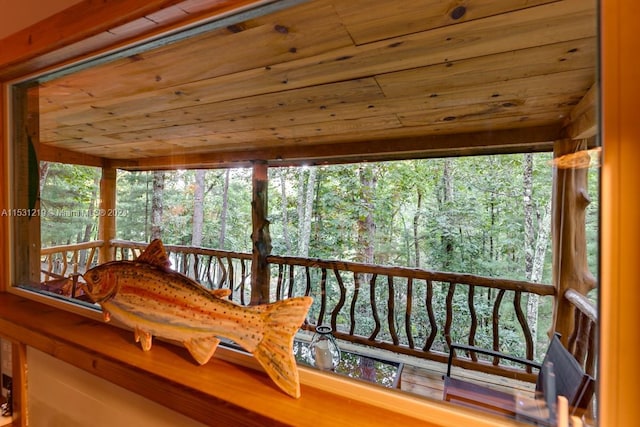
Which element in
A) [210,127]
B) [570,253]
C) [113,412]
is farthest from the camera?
[210,127]

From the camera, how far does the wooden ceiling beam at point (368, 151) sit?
943mm

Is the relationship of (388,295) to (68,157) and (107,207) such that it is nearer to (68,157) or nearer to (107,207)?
(107,207)

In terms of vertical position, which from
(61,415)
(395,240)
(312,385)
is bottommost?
(61,415)

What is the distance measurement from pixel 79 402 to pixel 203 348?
1.69ft

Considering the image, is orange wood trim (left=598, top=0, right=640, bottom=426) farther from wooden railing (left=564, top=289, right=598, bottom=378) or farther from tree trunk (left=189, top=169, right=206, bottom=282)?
tree trunk (left=189, top=169, right=206, bottom=282)

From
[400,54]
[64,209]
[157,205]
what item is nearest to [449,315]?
[400,54]

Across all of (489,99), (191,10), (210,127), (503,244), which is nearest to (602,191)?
(503,244)

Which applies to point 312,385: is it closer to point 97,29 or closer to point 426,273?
point 426,273

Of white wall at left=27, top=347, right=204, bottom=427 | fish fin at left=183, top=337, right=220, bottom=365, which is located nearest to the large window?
fish fin at left=183, top=337, right=220, bottom=365

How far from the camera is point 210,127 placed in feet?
5.15

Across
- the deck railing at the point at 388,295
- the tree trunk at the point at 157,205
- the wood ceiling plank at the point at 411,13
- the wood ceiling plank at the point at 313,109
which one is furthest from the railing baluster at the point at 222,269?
the wood ceiling plank at the point at 411,13

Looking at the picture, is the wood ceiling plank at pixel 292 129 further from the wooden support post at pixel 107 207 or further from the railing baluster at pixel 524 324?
the railing baluster at pixel 524 324

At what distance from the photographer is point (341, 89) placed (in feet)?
4.07

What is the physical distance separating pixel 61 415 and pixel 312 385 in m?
0.85
